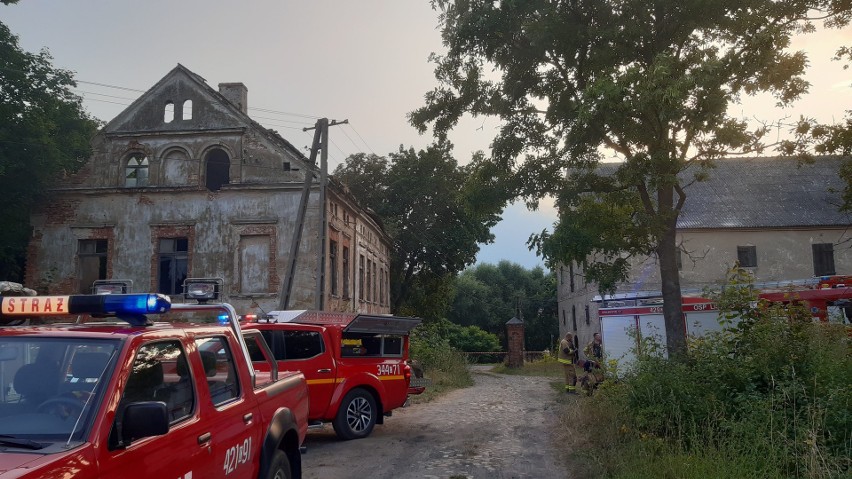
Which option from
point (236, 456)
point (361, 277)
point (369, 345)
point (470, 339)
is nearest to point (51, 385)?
point (236, 456)

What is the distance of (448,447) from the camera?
33.1 feet

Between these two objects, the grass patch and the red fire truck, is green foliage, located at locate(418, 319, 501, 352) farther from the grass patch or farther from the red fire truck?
the grass patch

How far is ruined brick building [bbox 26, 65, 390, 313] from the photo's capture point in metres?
23.1

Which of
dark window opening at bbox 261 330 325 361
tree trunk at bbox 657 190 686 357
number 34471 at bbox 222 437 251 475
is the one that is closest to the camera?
number 34471 at bbox 222 437 251 475

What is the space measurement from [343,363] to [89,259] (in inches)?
674

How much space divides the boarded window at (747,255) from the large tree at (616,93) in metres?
20.3

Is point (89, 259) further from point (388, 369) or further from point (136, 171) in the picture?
point (388, 369)

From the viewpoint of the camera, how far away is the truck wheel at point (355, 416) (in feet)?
34.9

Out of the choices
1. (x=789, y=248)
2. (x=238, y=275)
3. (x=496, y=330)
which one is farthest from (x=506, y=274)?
(x=238, y=275)

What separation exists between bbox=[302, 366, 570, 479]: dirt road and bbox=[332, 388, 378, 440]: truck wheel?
174mm

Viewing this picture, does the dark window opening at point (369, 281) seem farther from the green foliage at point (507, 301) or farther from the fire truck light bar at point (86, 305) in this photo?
the fire truck light bar at point (86, 305)

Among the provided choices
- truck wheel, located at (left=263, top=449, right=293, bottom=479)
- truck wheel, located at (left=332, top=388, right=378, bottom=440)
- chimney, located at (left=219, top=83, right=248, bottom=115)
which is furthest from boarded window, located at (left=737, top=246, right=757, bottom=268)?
truck wheel, located at (left=263, top=449, right=293, bottom=479)

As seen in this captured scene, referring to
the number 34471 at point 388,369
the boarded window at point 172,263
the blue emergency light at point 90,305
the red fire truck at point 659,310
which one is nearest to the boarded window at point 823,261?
the red fire truck at point 659,310

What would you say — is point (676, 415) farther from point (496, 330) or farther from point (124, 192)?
point (496, 330)
